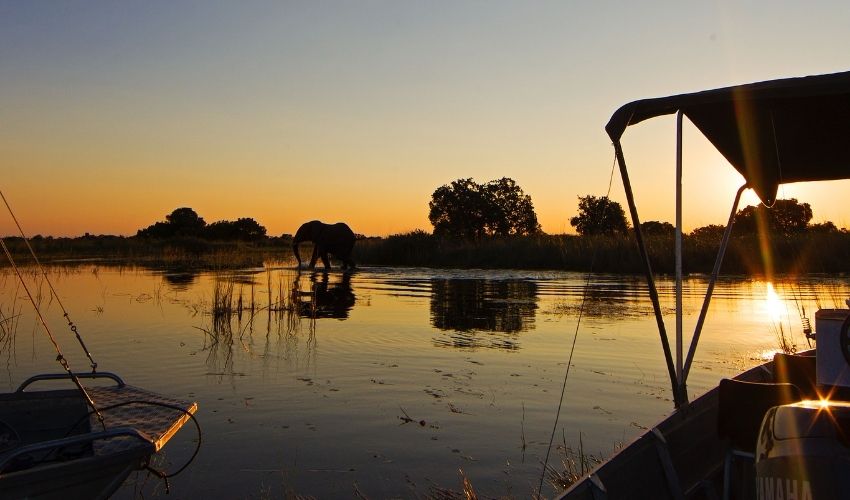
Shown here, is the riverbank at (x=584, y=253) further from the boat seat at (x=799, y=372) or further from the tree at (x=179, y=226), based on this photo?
the tree at (x=179, y=226)

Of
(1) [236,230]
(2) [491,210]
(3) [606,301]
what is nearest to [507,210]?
(2) [491,210]

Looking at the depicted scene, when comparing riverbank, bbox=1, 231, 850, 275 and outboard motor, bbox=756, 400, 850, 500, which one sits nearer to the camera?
outboard motor, bbox=756, 400, 850, 500

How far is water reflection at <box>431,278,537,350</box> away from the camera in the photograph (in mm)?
13836

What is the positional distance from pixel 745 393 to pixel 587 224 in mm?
96163

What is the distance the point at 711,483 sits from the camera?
5.46 metres

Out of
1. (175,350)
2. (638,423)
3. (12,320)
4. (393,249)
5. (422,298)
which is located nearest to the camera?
(638,423)

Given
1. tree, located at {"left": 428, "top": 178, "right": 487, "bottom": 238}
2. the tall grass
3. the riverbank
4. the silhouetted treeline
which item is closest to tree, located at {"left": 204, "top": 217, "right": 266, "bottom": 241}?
the silhouetted treeline

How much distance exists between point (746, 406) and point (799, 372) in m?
1.80

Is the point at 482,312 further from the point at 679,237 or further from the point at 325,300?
the point at 679,237

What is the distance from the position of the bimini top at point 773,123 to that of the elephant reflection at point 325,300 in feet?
37.0

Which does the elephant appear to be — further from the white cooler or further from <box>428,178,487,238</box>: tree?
<box>428,178,487,238</box>: tree

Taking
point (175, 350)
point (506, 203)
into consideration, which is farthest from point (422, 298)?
point (506, 203)

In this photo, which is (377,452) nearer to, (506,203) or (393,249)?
(393,249)

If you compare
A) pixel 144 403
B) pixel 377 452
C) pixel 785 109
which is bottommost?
pixel 377 452
